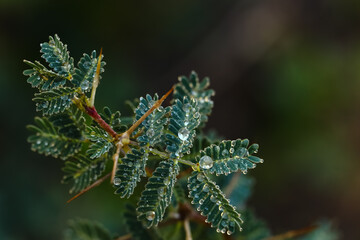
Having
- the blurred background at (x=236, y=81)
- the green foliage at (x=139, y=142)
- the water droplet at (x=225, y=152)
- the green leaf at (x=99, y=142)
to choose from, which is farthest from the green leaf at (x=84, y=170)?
the blurred background at (x=236, y=81)

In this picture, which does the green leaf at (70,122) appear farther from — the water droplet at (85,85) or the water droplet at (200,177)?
the water droplet at (200,177)

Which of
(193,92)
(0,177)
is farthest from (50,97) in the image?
(0,177)

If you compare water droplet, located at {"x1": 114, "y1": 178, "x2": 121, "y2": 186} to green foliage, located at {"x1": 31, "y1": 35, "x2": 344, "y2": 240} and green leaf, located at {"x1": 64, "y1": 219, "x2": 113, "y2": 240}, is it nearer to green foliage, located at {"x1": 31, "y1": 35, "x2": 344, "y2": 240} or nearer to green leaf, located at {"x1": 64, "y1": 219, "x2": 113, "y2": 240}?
green foliage, located at {"x1": 31, "y1": 35, "x2": 344, "y2": 240}

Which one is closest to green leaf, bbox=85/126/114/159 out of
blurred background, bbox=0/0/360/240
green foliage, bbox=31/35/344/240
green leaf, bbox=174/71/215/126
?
green foliage, bbox=31/35/344/240

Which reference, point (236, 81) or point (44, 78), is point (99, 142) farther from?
point (236, 81)

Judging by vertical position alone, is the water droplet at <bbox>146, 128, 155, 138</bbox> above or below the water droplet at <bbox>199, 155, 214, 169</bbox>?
below
